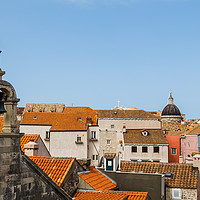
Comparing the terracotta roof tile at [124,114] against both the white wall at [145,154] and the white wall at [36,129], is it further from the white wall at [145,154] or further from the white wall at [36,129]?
the white wall at [36,129]

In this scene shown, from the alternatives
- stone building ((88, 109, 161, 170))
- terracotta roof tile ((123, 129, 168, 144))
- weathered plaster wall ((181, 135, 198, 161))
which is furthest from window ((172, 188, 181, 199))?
stone building ((88, 109, 161, 170))

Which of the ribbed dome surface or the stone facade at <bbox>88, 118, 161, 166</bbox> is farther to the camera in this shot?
the ribbed dome surface

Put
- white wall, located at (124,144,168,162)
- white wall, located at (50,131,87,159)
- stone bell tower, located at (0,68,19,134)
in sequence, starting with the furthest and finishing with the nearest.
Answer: white wall, located at (50,131,87,159) → white wall, located at (124,144,168,162) → stone bell tower, located at (0,68,19,134)

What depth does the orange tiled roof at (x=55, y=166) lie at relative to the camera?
50.8ft

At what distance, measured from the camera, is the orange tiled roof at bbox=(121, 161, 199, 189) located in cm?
2367

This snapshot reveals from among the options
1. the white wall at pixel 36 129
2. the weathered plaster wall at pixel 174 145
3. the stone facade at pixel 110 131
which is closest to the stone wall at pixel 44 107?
the white wall at pixel 36 129

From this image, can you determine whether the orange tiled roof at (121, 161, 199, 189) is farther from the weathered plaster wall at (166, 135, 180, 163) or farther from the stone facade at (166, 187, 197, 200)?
the weathered plaster wall at (166, 135, 180, 163)

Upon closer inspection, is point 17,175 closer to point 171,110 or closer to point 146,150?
point 146,150

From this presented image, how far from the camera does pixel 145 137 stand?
5666cm

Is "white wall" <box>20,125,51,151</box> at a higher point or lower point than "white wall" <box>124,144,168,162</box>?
higher

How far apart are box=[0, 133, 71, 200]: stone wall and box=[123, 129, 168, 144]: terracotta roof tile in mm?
45827

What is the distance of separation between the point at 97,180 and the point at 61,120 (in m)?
45.0

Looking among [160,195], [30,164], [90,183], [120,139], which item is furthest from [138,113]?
[30,164]

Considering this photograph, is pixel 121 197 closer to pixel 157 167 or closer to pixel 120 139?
pixel 157 167
